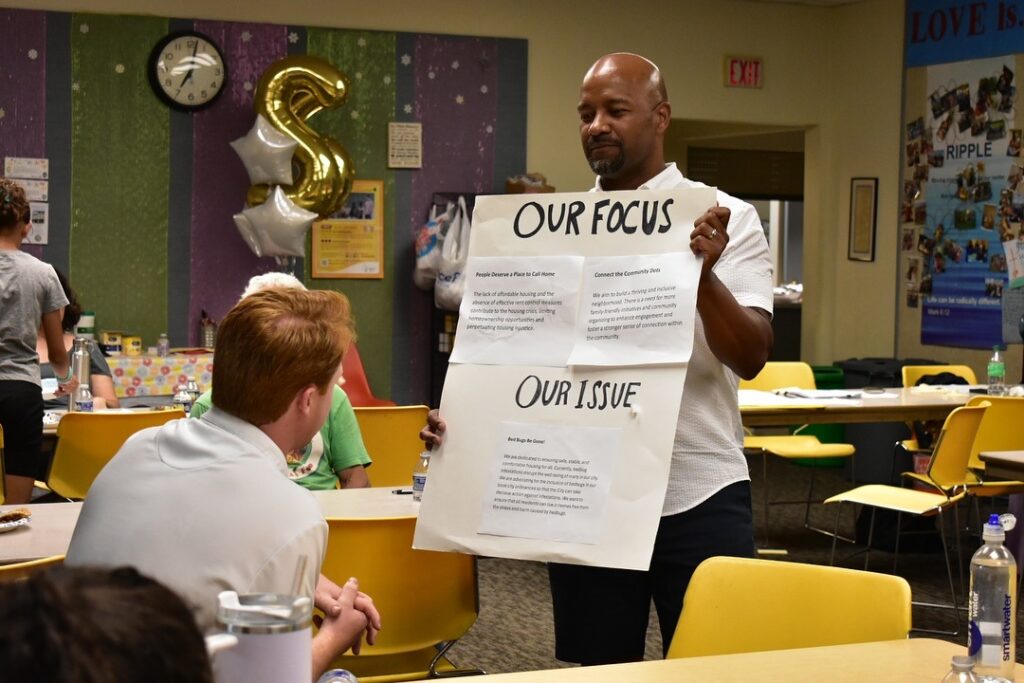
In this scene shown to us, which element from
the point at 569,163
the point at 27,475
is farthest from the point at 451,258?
the point at 27,475

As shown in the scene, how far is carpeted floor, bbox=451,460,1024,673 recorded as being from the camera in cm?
496

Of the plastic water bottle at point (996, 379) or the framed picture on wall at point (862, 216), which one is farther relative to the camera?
the framed picture on wall at point (862, 216)

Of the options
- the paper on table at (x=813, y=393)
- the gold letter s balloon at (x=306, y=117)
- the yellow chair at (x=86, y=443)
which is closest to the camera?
the yellow chair at (x=86, y=443)

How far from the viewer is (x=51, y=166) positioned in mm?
8219

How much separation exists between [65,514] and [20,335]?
1.92m

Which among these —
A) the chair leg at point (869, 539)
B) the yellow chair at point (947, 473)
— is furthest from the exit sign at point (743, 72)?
the yellow chair at point (947, 473)

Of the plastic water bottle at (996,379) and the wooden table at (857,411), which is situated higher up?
the plastic water bottle at (996,379)

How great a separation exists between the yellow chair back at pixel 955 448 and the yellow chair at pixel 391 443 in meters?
2.24

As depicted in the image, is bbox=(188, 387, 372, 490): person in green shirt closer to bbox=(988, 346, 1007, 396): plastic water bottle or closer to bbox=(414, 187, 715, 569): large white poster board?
bbox=(414, 187, 715, 569): large white poster board

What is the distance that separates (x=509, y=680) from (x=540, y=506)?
0.49 m

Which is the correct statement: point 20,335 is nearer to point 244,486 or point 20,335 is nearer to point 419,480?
point 419,480

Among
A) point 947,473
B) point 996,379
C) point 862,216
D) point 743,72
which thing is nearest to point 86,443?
point 947,473

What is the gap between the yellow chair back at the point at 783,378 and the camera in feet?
23.3

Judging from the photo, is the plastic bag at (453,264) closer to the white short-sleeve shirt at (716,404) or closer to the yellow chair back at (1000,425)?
the yellow chair back at (1000,425)
